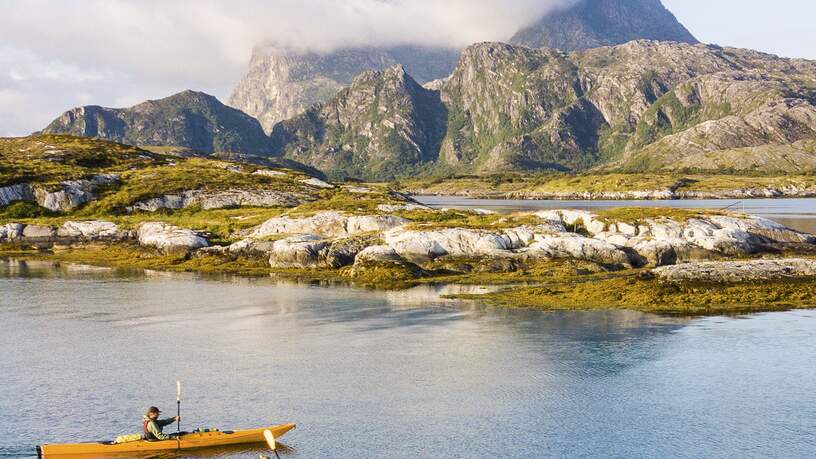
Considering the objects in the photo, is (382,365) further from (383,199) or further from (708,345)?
(383,199)

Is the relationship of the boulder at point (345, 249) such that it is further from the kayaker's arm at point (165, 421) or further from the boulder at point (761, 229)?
the kayaker's arm at point (165, 421)

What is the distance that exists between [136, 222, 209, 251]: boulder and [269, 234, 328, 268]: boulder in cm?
1793

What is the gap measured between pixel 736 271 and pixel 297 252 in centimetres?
6087

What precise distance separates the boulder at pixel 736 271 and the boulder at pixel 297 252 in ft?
162

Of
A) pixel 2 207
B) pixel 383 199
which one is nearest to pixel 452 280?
pixel 383 199

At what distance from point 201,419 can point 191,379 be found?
8.55 metres

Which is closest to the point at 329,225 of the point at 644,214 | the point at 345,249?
the point at 345,249

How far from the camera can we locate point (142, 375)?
52.2m

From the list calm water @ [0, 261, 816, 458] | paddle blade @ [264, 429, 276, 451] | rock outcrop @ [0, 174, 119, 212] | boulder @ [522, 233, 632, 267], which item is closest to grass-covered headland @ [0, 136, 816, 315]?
boulder @ [522, 233, 632, 267]

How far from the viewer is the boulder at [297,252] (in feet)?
348

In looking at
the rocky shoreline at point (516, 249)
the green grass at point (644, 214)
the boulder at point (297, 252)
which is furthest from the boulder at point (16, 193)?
the green grass at point (644, 214)

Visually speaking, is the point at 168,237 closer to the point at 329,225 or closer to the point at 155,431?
the point at 329,225

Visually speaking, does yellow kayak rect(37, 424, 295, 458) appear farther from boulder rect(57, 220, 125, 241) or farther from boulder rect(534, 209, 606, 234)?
boulder rect(57, 220, 125, 241)

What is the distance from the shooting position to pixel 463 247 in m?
100
